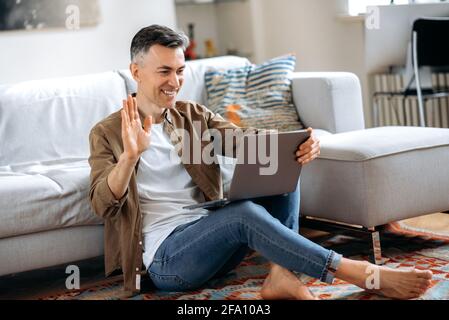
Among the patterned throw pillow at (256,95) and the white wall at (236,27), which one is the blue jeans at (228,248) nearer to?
the patterned throw pillow at (256,95)

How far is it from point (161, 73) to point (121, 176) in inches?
14.8

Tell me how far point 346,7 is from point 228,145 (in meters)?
2.66

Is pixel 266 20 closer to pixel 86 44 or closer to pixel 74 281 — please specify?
pixel 86 44

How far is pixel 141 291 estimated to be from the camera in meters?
2.57

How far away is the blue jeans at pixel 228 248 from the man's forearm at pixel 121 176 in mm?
238

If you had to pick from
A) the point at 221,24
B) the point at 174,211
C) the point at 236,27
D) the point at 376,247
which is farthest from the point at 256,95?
the point at 221,24

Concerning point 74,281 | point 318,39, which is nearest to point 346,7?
point 318,39

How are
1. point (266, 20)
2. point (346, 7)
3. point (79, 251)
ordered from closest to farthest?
point (79, 251) → point (346, 7) → point (266, 20)

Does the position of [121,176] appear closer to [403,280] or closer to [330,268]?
[330,268]

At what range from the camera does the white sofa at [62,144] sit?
102 inches

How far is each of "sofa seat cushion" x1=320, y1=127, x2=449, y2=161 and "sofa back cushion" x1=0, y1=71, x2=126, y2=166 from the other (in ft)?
3.29

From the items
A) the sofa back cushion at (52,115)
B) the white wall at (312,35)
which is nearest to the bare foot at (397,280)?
the sofa back cushion at (52,115)

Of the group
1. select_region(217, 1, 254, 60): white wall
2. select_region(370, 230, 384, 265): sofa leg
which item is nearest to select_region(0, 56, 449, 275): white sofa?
select_region(370, 230, 384, 265): sofa leg

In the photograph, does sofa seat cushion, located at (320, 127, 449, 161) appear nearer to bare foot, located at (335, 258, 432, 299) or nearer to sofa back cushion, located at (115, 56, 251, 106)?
bare foot, located at (335, 258, 432, 299)
